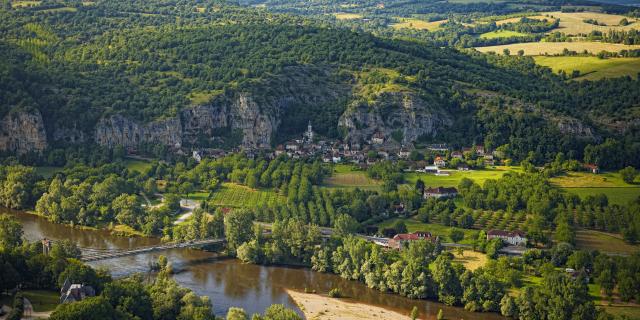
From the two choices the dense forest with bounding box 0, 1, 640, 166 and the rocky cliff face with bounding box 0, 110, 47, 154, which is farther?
the dense forest with bounding box 0, 1, 640, 166

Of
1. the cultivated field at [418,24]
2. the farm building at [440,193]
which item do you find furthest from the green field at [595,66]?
the farm building at [440,193]

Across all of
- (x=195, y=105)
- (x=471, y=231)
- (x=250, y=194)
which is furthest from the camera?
(x=195, y=105)

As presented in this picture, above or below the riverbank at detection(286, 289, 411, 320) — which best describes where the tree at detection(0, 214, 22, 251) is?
above

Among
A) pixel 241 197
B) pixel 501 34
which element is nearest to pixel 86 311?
pixel 241 197

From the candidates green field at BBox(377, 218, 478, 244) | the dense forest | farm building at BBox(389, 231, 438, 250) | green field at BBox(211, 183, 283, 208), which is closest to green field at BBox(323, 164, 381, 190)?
green field at BBox(211, 183, 283, 208)

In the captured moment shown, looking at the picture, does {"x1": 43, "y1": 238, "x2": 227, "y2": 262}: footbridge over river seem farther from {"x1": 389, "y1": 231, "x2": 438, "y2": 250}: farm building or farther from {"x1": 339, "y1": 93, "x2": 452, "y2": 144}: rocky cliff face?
{"x1": 339, "y1": 93, "x2": 452, "y2": 144}: rocky cliff face

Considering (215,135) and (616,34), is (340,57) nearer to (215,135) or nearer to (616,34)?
(215,135)

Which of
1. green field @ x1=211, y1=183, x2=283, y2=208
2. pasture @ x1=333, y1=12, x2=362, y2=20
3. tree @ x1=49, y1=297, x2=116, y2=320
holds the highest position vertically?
pasture @ x1=333, y1=12, x2=362, y2=20

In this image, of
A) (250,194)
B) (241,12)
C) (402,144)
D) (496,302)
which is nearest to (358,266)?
(496,302)
